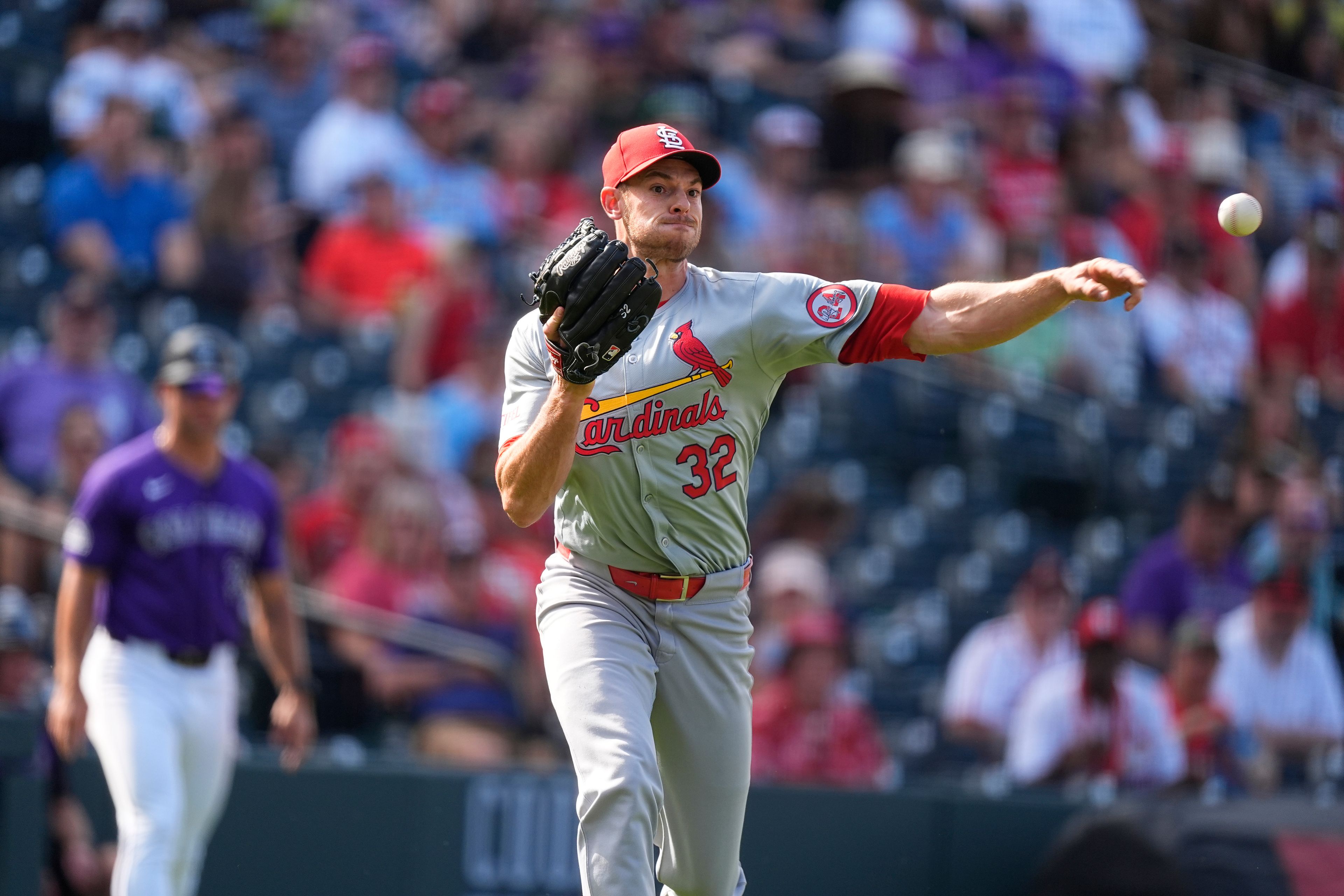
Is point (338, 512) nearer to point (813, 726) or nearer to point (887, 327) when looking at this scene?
point (813, 726)

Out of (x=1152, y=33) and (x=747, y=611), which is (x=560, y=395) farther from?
(x=1152, y=33)

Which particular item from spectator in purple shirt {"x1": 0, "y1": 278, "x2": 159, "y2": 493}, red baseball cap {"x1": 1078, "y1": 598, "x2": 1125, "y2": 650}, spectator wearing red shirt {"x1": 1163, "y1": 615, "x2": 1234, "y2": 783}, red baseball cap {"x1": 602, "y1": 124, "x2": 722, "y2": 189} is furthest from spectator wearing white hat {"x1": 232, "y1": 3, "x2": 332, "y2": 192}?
red baseball cap {"x1": 602, "y1": 124, "x2": 722, "y2": 189}

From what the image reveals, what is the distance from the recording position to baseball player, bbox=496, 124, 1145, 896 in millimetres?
4422

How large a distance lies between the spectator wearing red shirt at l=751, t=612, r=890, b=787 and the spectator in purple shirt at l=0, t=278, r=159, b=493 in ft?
11.4

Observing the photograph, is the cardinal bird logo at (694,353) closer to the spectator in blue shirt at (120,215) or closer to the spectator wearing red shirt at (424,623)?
the spectator wearing red shirt at (424,623)

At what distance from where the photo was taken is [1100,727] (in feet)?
27.7

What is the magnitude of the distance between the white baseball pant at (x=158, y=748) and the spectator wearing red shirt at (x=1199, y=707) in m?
4.61

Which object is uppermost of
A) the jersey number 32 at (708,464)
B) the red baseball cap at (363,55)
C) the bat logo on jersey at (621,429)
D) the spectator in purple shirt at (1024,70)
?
the spectator in purple shirt at (1024,70)

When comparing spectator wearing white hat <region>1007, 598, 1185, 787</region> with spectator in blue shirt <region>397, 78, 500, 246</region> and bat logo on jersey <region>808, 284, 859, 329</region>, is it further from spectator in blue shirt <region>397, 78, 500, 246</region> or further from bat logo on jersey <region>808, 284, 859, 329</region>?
spectator in blue shirt <region>397, 78, 500, 246</region>

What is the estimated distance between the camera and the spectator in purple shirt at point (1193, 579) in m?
9.31

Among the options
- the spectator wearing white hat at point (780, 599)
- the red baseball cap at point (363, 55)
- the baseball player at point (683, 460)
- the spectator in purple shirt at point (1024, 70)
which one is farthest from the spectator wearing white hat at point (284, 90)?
the baseball player at point (683, 460)

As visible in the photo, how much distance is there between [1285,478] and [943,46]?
496 cm

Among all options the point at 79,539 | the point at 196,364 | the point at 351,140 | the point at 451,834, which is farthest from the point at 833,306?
the point at 351,140

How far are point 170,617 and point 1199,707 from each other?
4986mm
